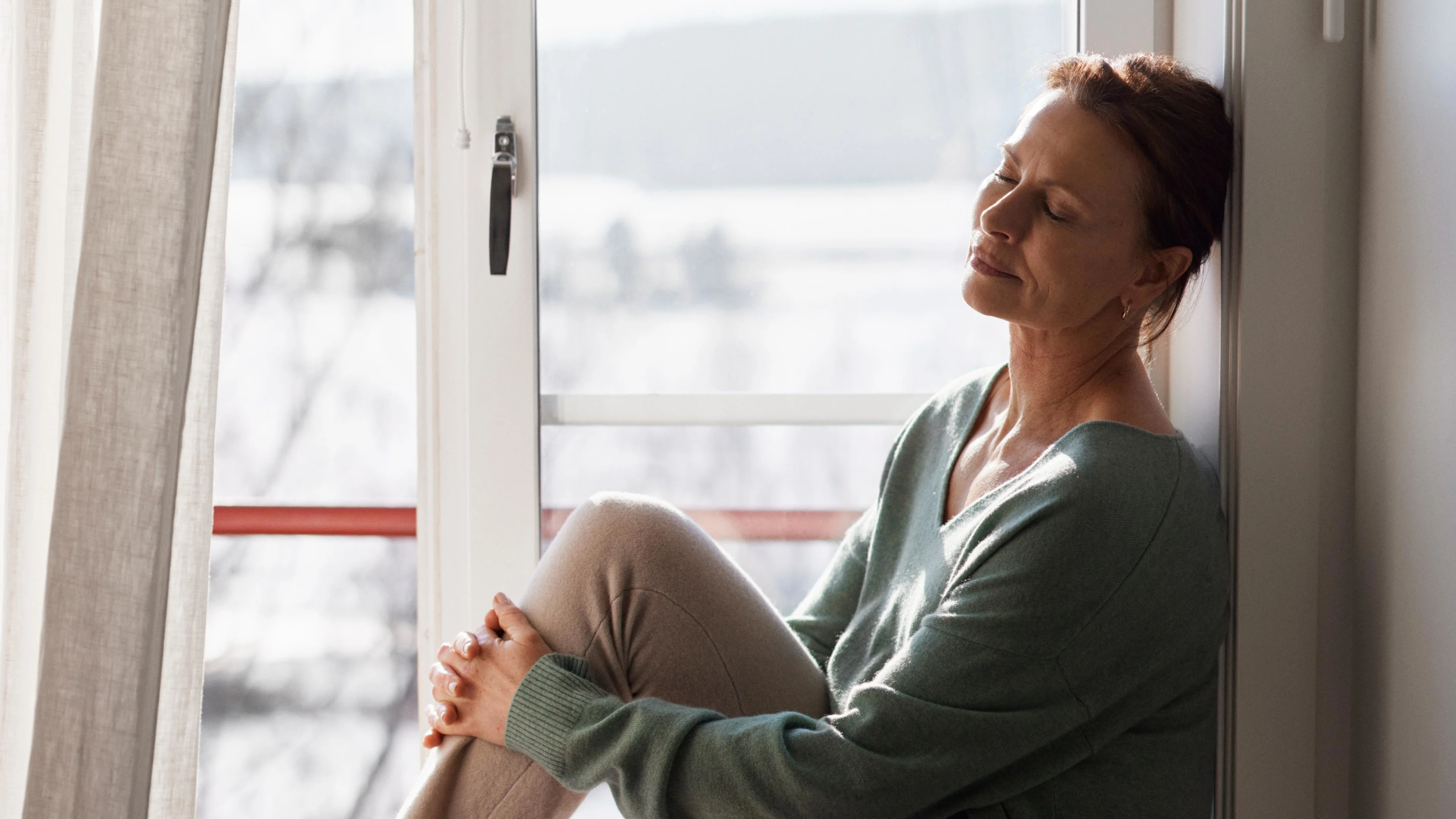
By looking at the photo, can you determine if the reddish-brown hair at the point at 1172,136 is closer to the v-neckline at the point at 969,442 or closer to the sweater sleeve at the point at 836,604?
the v-neckline at the point at 969,442

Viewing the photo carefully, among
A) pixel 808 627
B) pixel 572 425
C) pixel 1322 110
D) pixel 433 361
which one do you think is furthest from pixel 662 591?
pixel 1322 110

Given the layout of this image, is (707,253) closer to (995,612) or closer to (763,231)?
(763,231)

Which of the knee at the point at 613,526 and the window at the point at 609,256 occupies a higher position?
the window at the point at 609,256

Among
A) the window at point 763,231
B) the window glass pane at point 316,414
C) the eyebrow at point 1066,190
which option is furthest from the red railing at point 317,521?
the eyebrow at point 1066,190

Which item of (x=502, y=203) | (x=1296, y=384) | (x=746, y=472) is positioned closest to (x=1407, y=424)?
(x=1296, y=384)

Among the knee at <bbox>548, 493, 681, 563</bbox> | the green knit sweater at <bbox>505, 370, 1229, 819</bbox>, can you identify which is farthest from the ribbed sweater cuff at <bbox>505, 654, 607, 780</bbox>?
the knee at <bbox>548, 493, 681, 563</bbox>

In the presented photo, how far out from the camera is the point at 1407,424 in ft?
3.02

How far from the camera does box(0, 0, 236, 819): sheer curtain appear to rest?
0.91 meters

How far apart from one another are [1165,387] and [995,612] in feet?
1.77

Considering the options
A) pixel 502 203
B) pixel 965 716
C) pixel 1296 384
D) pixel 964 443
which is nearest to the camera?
pixel 965 716

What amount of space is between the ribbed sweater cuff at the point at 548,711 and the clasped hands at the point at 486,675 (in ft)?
0.04

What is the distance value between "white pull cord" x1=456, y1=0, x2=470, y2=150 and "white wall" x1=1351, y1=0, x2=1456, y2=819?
37.1 inches

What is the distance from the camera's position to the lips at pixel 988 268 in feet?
3.61

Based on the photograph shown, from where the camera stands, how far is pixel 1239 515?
106 centimetres
